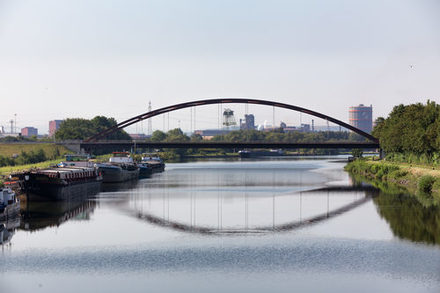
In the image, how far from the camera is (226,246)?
38469 mm

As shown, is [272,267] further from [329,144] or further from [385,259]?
[329,144]

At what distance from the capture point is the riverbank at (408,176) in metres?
66.1

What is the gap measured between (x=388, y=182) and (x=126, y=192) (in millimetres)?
33010

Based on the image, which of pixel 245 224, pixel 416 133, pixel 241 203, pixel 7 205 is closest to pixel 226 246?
pixel 245 224

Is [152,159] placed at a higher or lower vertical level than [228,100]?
lower

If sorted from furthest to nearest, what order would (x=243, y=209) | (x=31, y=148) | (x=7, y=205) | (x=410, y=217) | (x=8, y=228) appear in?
(x=31, y=148) → (x=243, y=209) → (x=410, y=217) → (x=7, y=205) → (x=8, y=228)

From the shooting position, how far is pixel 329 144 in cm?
10831

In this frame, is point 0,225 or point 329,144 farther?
point 329,144

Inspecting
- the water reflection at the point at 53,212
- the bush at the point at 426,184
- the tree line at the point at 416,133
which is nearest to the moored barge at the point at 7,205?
the water reflection at the point at 53,212

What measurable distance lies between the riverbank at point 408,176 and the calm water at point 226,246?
3.53m

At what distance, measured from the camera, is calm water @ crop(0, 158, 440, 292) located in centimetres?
3017

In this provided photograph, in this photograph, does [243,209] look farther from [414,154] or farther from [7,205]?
[414,154]

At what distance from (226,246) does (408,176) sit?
4534cm

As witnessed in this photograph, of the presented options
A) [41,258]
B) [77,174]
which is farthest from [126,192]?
[41,258]
